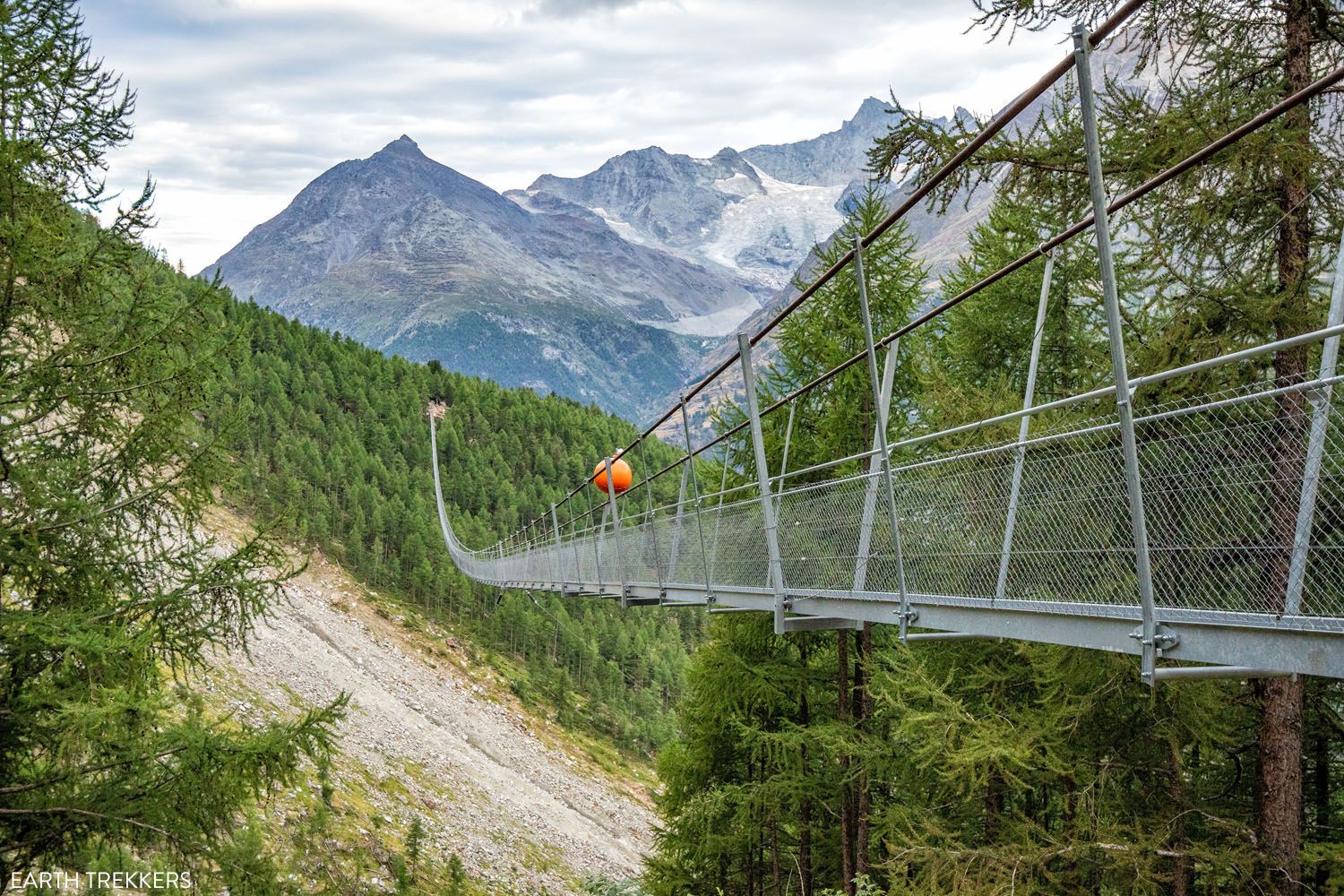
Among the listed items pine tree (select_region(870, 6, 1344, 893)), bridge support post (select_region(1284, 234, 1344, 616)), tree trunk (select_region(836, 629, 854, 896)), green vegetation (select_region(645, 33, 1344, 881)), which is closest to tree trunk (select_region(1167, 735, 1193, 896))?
green vegetation (select_region(645, 33, 1344, 881))

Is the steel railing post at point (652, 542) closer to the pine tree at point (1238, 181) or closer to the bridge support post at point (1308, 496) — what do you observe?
the pine tree at point (1238, 181)

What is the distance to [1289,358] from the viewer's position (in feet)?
18.6

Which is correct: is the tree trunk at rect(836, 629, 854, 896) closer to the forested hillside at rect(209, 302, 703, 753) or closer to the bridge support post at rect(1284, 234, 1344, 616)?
the bridge support post at rect(1284, 234, 1344, 616)

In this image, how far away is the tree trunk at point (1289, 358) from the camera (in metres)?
5.57

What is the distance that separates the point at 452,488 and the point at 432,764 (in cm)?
5206

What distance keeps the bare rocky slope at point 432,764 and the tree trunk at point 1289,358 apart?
889 centimetres

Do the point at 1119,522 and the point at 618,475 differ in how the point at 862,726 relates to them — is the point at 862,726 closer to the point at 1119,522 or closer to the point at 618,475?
the point at 618,475

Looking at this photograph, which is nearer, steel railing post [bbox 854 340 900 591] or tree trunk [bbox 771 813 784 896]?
steel railing post [bbox 854 340 900 591]

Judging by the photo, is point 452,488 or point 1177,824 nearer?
point 1177,824

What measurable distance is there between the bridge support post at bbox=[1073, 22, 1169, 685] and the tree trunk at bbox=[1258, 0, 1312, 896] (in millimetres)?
2541

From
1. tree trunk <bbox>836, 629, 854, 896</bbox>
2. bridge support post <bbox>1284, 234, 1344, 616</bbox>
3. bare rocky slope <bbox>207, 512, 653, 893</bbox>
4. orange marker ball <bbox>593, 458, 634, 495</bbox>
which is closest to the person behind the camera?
bridge support post <bbox>1284, 234, 1344, 616</bbox>

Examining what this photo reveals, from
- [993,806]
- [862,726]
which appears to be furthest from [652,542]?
[993,806]

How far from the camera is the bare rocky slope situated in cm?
1836

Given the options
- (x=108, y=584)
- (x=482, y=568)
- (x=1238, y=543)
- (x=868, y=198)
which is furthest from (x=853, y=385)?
(x=482, y=568)
